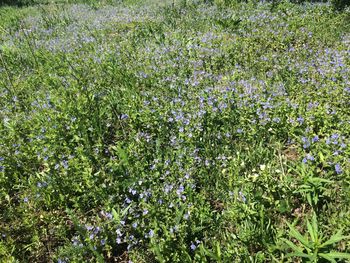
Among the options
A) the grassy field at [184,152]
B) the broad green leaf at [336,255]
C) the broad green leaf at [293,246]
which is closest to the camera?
the broad green leaf at [336,255]

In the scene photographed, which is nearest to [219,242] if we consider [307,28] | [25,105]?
[25,105]

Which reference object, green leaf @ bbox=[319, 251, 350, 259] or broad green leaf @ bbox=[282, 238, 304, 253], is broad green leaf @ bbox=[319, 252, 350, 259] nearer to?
green leaf @ bbox=[319, 251, 350, 259]

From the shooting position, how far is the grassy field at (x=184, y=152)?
3.24 metres

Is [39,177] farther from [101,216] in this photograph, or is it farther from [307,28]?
[307,28]

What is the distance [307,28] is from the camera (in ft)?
25.1

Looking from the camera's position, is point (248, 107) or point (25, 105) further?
point (25, 105)

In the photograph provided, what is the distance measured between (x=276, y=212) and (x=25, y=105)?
491 cm

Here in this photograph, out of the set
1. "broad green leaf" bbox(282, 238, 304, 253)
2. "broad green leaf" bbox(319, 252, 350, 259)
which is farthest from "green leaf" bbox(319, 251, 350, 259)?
"broad green leaf" bbox(282, 238, 304, 253)

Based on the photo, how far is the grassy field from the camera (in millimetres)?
3242

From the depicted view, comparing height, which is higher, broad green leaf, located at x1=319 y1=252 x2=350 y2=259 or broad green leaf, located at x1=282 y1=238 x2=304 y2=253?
broad green leaf, located at x1=319 y1=252 x2=350 y2=259

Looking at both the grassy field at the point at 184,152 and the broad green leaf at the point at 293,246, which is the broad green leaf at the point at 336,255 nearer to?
the grassy field at the point at 184,152

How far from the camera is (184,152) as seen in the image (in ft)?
13.3

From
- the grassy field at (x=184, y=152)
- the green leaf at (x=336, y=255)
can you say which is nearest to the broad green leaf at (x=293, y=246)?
the grassy field at (x=184, y=152)

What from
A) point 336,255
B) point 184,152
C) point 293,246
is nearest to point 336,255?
point 336,255
